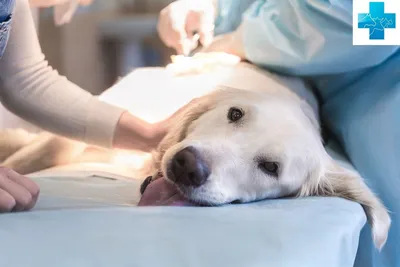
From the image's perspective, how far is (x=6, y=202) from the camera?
26.4 inches

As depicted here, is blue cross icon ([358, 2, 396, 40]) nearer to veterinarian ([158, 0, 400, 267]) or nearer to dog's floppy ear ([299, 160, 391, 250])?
veterinarian ([158, 0, 400, 267])

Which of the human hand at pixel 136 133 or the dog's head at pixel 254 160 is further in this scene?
the human hand at pixel 136 133

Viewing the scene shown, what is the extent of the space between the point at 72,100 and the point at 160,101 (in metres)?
0.21

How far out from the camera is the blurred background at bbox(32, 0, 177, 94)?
2178mm

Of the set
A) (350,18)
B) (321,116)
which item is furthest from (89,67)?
(350,18)

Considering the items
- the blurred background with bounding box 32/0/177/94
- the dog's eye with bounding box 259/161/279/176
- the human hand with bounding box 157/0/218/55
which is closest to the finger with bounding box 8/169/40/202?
the dog's eye with bounding box 259/161/279/176

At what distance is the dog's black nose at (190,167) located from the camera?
0.83 meters

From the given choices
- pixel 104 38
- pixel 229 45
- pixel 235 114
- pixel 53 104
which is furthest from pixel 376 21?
pixel 104 38

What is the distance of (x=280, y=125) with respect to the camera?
37.1 inches

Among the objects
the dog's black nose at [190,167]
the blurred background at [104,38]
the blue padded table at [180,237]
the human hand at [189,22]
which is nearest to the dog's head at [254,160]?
the dog's black nose at [190,167]

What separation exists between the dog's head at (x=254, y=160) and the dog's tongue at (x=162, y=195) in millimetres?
12

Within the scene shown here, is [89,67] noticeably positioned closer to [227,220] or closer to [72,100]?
[72,100]

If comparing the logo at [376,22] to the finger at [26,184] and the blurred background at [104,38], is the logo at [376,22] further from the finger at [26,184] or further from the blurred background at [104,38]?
the blurred background at [104,38]

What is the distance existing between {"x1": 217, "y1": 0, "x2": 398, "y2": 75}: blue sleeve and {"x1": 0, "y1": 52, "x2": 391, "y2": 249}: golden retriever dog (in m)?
0.10
